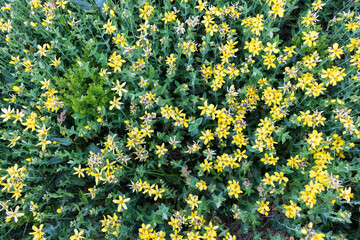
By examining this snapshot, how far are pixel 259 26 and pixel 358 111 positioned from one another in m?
1.94

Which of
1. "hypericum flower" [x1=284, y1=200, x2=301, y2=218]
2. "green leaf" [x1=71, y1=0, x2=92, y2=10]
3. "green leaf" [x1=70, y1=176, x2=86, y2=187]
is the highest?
"green leaf" [x1=71, y1=0, x2=92, y2=10]

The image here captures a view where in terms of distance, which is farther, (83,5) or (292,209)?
(83,5)

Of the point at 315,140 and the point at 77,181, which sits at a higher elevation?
the point at 77,181

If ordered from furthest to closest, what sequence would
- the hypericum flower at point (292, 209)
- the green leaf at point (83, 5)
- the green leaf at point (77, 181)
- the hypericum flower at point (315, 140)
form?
the green leaf at point (83, 5) → the green leaf at point (77, 181) → the hypericum flower at point (315, 140) → the hypericum flower at point (292, 209)

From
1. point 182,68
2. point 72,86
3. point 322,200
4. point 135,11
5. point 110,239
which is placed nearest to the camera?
point 110,239

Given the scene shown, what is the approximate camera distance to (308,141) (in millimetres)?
3455

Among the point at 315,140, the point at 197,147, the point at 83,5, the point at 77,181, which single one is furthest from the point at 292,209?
the point at 83,5

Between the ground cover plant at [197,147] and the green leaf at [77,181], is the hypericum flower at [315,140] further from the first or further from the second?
the green leaf at [77,181]

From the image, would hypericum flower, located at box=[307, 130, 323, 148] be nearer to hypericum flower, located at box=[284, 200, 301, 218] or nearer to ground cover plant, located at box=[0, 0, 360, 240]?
ground cover plant, located at box=[0, 0, 360, 240]

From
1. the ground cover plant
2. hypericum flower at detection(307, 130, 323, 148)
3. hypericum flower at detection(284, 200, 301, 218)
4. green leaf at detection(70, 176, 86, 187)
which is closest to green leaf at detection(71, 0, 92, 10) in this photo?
the ground cover plant

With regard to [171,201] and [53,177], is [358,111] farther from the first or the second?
[53,177]

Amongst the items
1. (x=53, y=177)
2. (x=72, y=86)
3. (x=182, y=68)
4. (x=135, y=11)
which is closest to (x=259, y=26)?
(x=182, y=68)

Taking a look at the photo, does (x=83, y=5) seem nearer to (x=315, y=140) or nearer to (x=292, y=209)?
(x=315, y=140)

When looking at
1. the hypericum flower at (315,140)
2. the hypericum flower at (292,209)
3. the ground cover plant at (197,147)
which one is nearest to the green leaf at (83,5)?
the ground cover plant at (197,147)
